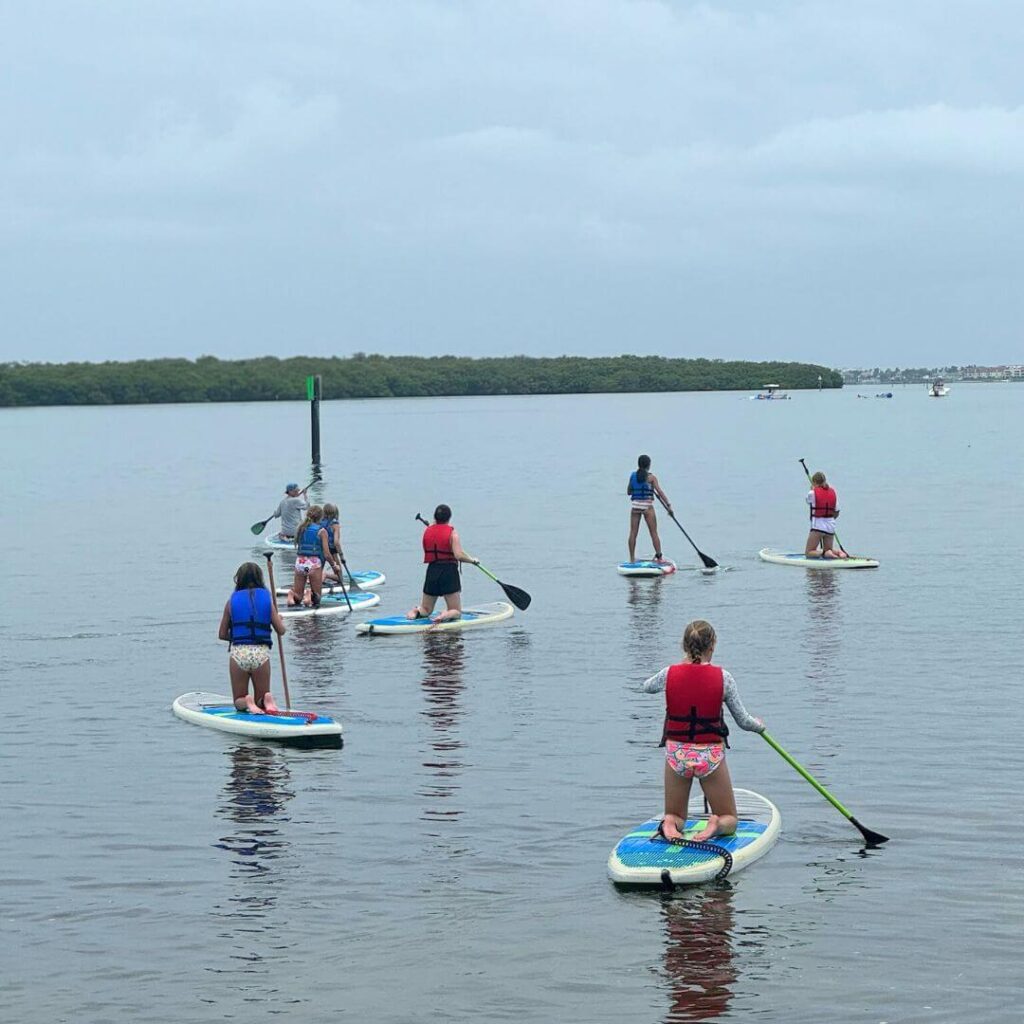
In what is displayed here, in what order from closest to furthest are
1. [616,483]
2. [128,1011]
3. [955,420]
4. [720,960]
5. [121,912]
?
1. [128,1011]
2. [720,960]
3. [121,912]
4. [616,483]
5. [955,420]

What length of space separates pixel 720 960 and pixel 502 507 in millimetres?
39564

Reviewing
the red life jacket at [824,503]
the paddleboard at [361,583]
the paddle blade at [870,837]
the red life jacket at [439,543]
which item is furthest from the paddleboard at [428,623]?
the paddle blade at [870,837]

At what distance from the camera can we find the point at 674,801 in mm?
11547

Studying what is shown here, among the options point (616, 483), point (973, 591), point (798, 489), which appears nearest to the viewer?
point (973, 591)

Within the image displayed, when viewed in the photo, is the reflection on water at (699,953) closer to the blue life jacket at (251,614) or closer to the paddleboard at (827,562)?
the blue life jacket at (251,614)

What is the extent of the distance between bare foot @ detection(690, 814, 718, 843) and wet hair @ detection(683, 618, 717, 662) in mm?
1282

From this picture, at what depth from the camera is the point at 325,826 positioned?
13.0 metres

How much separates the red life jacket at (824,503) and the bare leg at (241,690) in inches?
603

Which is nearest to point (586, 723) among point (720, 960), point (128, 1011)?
point (720, 960)

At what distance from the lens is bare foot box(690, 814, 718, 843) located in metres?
11.6

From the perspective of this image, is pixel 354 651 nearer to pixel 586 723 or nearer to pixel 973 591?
pixel 586 723

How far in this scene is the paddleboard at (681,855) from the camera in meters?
11.2

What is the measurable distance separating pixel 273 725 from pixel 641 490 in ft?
46.6

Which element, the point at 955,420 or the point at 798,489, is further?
the point at 955,420
